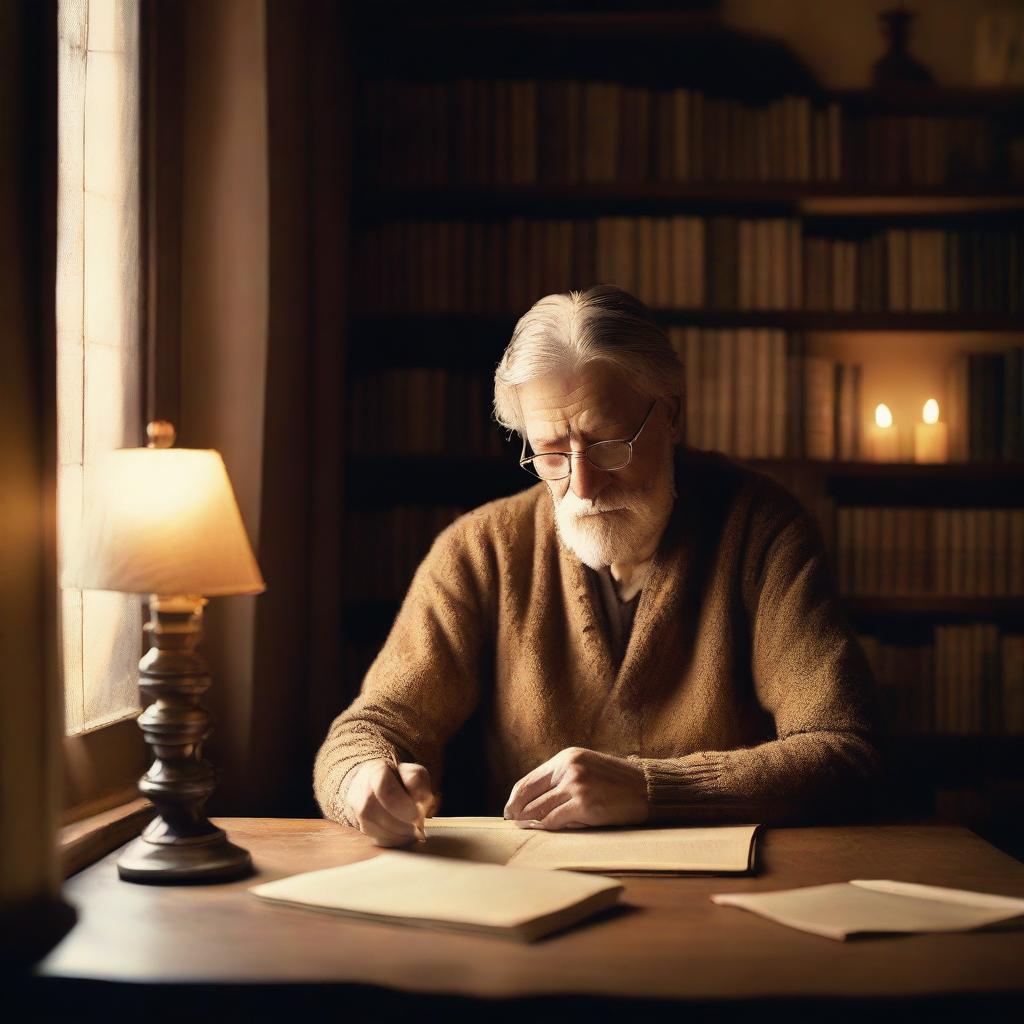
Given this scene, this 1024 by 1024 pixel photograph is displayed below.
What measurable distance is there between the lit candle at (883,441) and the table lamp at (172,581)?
2.11m

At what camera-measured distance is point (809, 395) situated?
117 inches

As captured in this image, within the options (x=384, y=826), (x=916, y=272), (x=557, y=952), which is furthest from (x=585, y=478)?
(x=916, y=272)

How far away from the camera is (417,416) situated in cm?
299

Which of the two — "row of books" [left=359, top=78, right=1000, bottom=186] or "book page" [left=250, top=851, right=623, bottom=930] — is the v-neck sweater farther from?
"row of books" [left=359, top=78, right=1000, bottom=186]

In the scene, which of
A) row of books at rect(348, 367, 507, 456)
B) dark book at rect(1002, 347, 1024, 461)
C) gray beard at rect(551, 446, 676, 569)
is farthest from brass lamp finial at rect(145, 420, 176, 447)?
dark book at rect(1002, 347, 1024, 461)

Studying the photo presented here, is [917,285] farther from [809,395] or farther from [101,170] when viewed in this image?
[101,170]

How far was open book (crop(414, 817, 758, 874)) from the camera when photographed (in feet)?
4.26

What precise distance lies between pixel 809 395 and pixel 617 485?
4.26 feet

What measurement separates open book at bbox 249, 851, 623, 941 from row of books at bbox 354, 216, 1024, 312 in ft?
6.39

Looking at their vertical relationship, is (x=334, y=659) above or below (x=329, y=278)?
below

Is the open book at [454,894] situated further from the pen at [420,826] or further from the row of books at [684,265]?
the row of books at [684,265]

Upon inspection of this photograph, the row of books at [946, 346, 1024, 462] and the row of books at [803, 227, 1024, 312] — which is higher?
the row of books at [803, 227, 1024, 312]

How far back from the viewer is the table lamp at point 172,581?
1204 mm

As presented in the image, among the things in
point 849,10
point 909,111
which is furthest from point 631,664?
point 849,10
